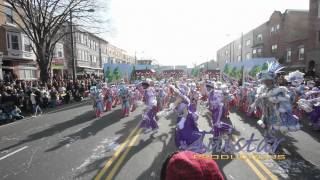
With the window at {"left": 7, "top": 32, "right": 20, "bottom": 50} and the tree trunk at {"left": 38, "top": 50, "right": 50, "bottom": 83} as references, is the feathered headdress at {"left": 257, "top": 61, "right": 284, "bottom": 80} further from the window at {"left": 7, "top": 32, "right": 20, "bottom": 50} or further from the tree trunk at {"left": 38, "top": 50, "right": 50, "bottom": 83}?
the window at {"left": 7, "top": 32, "right": 20, "bottom": 50}

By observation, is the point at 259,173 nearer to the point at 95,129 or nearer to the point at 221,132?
the point at 221,132

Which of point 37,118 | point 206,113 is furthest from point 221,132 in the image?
point 37,118

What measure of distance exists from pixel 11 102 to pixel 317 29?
27.4 m

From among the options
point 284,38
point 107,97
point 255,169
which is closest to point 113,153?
point 255,169

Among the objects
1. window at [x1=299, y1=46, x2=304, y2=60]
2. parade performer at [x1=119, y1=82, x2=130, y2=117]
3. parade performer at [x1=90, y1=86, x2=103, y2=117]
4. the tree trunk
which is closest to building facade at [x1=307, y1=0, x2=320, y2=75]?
window at [x1=299, y1=46, x2=304, y2=60]

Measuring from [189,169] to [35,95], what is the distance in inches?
712

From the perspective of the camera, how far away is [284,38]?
39906 mm

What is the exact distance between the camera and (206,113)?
15.2m

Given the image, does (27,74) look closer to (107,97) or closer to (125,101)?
(107,97)

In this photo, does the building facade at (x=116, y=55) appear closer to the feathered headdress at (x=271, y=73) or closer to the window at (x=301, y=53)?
the window at (x=301, y=53)

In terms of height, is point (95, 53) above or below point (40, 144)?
above

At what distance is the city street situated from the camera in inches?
247

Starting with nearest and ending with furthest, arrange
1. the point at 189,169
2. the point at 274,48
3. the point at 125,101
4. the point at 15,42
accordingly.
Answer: the point at 189,169 < the point at 125,101 < the point at 15,42 < the point at 274,48

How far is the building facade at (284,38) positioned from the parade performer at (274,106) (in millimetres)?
25072
